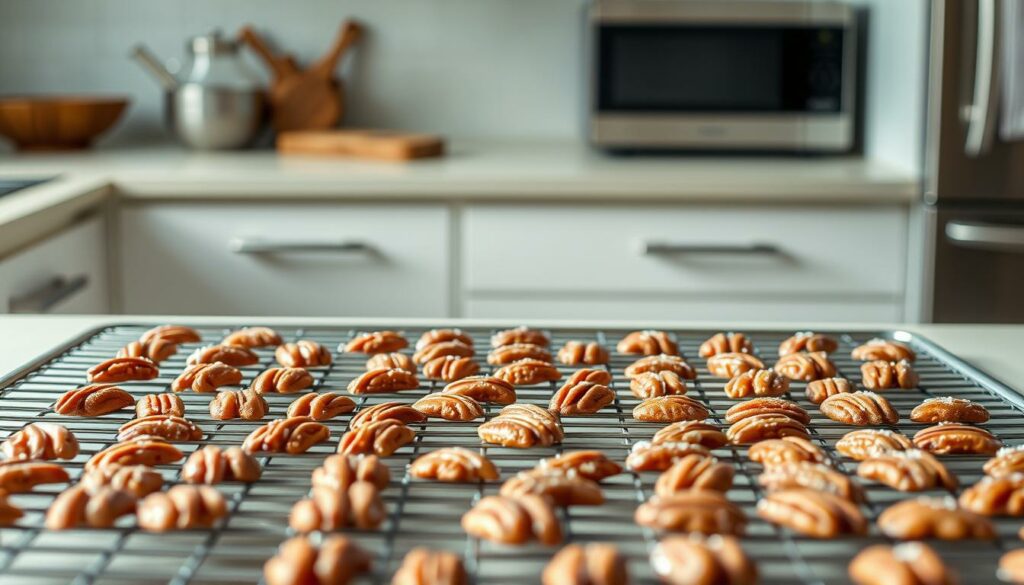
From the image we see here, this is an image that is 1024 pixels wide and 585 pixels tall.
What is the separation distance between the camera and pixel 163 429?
91cm

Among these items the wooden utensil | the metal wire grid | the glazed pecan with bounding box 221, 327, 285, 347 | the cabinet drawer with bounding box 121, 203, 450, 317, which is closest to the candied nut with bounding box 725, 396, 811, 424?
the metal wire grid

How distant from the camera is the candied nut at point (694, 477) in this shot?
0.79 m

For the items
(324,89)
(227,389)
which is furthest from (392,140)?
(227,389)

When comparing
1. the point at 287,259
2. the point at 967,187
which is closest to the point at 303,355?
the point at 287,259

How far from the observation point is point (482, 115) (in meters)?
3.15

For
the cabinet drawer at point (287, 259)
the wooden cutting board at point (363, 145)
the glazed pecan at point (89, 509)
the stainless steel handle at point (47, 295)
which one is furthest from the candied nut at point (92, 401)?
the wooden cutting board at point (363, 145)

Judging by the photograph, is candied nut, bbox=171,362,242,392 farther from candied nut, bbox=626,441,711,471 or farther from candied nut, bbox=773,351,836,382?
candied nut, bbox=773,351,836,382

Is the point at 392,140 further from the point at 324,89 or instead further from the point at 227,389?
the point at 227,389

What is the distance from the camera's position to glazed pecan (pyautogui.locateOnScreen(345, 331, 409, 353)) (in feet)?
3.90

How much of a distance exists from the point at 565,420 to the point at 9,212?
131cm

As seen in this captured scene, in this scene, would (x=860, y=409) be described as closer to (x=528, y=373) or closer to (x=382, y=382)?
(x=528, y=373)

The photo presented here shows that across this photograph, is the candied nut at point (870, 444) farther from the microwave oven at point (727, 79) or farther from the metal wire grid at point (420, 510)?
the microwave oven at point (727, 79)

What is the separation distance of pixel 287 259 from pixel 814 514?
1825 mm

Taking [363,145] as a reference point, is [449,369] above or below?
below
